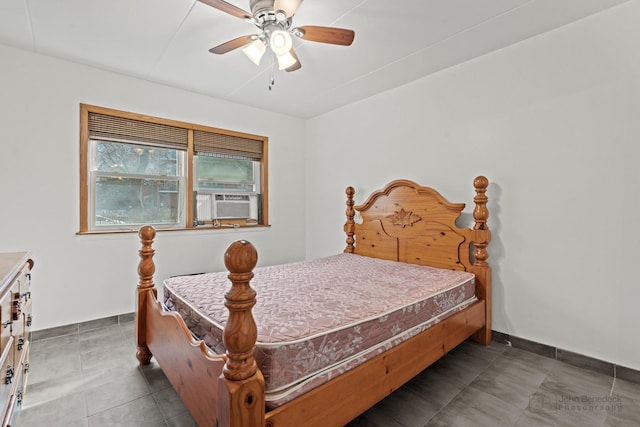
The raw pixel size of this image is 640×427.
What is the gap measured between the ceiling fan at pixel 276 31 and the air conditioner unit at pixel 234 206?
6.57ft

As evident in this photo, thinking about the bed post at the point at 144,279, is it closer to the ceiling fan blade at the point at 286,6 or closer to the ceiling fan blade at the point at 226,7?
the ceiling fan blade at the point at 226,7

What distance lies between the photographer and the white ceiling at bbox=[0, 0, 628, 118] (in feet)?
6.38

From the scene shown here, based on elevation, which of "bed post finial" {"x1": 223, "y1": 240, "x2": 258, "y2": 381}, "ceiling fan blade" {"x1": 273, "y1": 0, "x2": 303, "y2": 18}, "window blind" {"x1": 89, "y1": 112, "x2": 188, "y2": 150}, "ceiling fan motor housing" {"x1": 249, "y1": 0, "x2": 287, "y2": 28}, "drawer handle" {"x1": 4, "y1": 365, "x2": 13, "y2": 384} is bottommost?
"drawer handle" {"x1": 4, "y1": 365, "x2": 13, "y2": 384}

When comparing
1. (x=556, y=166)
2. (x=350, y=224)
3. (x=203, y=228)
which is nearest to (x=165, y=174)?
(x=203, y=228)

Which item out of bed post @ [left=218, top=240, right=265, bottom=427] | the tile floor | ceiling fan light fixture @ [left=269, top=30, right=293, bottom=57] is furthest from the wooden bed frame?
ceiling fan light fixture @ [left=269, top=30, right=293, bottom=57]

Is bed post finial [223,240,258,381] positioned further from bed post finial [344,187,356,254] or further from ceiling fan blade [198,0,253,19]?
bed post finial [344,187,356,254]

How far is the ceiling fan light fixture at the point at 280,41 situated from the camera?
1810 millimetres

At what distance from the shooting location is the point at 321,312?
59.8 inches

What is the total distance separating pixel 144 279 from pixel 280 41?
179 cm

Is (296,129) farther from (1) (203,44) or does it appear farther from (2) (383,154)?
(1) (203,44)

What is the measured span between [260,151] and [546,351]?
3.55 meters

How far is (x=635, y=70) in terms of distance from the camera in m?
1.91

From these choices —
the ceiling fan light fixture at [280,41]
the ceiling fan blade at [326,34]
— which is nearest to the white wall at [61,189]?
the ceiling fan light fixture at [280,41]

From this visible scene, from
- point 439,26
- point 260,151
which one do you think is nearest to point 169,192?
point 260,151
